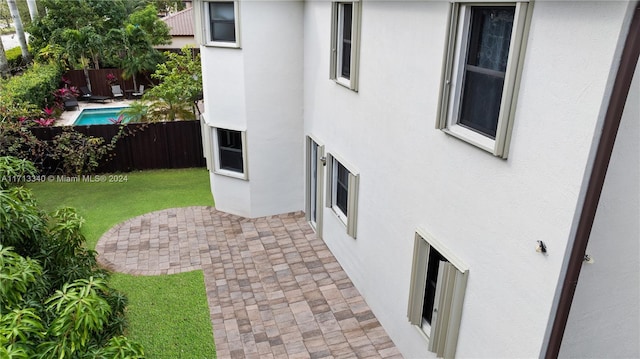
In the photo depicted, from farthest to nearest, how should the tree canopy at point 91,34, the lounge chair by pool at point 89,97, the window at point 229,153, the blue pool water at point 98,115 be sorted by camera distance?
1. the lounge chair by pool at point 89,97
2. the tree canopy at point 91,34
3. the blue pool water at point 98,115
4. the window at point 229,153

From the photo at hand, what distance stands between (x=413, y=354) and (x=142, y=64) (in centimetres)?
2749

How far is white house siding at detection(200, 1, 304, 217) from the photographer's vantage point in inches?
449


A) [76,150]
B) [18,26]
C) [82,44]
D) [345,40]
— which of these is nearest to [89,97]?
[82,44]

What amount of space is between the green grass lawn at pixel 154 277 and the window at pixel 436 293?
3813 millimetres

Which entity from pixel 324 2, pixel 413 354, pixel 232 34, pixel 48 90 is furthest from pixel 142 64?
pixel 413 354

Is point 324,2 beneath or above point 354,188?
above

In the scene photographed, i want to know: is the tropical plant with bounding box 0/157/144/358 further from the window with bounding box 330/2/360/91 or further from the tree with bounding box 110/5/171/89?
the tree with bounding box 110/5/171/89

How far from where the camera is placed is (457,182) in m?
5.85

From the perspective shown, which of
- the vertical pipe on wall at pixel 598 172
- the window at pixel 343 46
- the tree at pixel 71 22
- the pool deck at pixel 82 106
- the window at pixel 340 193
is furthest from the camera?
the tree at pixel 71 22

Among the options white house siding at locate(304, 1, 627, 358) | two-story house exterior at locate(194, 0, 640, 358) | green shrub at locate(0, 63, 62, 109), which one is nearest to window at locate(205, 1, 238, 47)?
two-story house exterior at locate(194, 0, 640, 358)

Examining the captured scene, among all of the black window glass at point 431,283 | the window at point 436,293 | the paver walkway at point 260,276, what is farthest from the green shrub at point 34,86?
the black window glass at point 431,283

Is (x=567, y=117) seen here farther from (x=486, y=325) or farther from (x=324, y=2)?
(x=324, y=2)

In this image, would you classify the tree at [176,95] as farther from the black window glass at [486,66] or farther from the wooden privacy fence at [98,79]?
the black window glass at [486,66]

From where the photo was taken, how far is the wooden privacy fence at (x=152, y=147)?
53.4 feet
